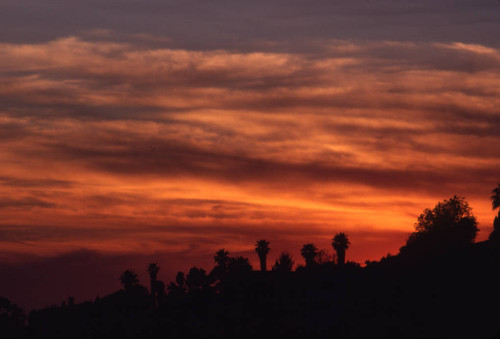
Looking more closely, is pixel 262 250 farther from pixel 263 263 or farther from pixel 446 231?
pixel 446 231

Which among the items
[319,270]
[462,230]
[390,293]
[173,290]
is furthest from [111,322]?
[462,230]

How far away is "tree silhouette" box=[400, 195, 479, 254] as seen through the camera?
16600 cm

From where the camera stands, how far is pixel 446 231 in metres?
168

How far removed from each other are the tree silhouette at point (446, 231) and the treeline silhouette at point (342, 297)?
8.7 inches

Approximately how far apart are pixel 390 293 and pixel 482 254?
70.7 feet

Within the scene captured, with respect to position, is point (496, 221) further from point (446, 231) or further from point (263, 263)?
point (263, 263)

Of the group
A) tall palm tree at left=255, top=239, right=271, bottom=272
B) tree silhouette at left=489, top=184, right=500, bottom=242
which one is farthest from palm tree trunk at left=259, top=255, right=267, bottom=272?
tree silhouette at left=489, top=184, right=500, bottom=242

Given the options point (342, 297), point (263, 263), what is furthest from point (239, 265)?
point (342, 297)

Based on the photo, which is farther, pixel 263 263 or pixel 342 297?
pixel 263 263

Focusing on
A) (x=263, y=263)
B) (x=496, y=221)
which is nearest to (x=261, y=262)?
(x=263, y=263)

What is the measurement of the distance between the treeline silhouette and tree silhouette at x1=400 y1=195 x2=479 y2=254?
22 centimetres

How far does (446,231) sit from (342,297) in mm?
31981

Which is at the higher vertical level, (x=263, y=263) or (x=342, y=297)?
(x=263, y=263)

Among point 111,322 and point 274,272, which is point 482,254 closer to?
point 274,272
